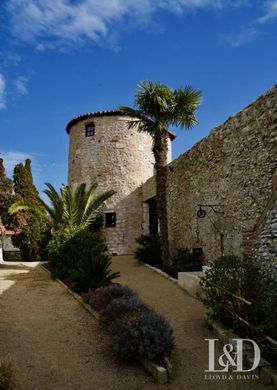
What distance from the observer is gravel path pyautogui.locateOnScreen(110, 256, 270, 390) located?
4.07m

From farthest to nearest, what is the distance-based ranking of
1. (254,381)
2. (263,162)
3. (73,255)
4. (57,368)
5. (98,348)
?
(73,255) → (263,162) → (98,348) → (57,368) → (254,381)

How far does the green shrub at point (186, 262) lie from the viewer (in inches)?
395

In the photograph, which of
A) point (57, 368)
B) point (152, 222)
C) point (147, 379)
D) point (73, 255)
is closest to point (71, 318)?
point (57, 368)

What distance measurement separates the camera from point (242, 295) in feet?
16.7

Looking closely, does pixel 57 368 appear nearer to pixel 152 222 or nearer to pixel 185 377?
pixel 185 377

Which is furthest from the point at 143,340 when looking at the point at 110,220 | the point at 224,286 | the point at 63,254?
the point at 110,220

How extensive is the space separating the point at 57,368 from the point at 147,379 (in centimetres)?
129

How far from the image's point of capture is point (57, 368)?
14.4ft

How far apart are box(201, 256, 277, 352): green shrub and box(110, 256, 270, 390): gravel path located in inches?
22.0

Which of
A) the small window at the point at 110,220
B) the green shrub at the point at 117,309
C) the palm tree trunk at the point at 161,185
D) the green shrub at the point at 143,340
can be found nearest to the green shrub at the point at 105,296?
the green shrub at the point at 117,309

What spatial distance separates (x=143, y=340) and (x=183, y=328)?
163cm

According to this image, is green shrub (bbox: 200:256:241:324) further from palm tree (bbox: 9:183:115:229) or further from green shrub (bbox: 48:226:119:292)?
palm tree (bbox: 9:183:115:229)

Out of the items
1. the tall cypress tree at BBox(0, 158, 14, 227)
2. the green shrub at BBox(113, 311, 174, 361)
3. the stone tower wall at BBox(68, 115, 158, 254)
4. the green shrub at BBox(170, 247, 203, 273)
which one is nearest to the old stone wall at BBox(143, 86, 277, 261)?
the green shrub at BBox(170, 247, 203, 273)

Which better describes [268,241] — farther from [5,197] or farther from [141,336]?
[5,197]
